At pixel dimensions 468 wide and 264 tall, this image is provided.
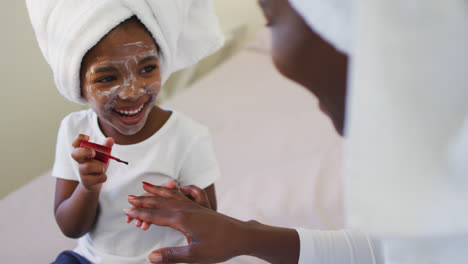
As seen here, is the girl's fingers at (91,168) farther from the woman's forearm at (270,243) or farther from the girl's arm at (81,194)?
the woman's forearm at (270,243)

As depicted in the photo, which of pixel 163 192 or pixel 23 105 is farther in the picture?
pixel 23 105

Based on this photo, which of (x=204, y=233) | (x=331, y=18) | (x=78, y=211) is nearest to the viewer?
(x=331, y=18)

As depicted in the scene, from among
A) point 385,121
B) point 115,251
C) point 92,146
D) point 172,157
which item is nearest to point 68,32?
point 92,146

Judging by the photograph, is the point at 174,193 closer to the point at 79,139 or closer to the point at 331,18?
the point at 79,139

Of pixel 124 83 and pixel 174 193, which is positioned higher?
pixel 124 83

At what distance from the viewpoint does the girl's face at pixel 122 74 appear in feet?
2.38

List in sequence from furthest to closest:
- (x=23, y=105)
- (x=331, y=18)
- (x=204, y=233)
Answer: (x=23, y=105) → (x=204, y=233) → (x=331, y=18)

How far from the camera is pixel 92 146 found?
71 cm

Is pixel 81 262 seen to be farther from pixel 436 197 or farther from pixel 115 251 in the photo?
pixel 436 197

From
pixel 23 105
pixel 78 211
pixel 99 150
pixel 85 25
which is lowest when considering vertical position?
pixel 23 105

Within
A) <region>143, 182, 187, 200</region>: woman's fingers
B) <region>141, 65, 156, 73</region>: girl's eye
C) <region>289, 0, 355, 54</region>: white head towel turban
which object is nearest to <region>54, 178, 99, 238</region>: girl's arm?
<region>143, 182, 187, 200</region>: woman's fingers

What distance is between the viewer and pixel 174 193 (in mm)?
740

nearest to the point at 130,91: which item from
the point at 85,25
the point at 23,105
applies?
the point at 85,25

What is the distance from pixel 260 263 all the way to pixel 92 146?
1.55 feet
